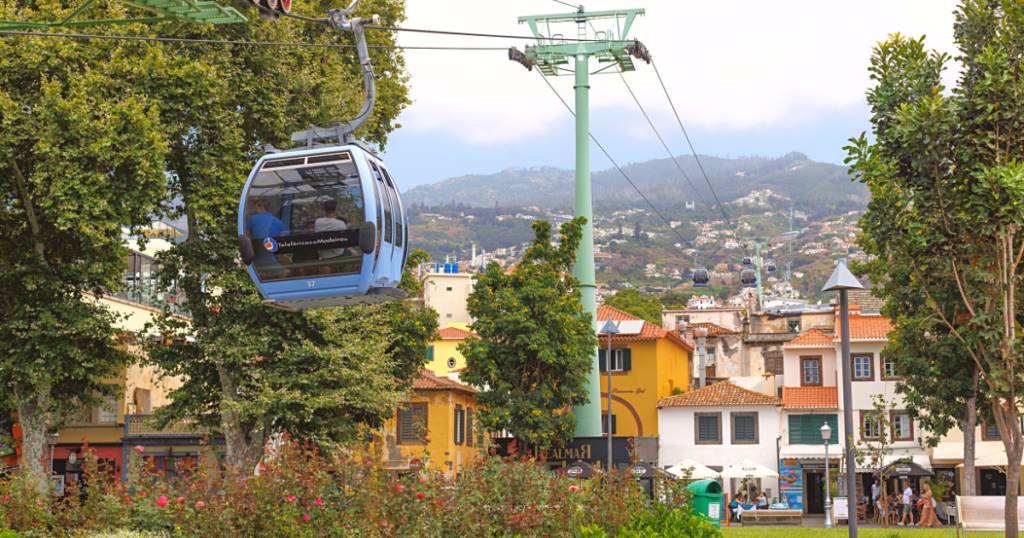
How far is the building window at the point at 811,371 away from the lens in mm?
48750

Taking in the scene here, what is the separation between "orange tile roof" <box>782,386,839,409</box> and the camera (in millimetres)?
46375

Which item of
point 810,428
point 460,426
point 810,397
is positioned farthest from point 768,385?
point 460,426

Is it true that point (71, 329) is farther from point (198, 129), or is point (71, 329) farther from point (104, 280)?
point (198, 129)

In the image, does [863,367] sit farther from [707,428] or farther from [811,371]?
[707,428]

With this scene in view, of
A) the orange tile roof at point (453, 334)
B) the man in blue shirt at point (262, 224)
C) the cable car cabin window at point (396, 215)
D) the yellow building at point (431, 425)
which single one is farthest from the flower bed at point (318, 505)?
the orange tile roof at point (453, 334)

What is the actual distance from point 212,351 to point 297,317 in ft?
6.72

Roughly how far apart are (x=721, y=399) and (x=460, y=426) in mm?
12493

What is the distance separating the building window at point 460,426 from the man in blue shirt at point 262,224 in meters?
31.8

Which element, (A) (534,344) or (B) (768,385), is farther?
(B) (768,385)

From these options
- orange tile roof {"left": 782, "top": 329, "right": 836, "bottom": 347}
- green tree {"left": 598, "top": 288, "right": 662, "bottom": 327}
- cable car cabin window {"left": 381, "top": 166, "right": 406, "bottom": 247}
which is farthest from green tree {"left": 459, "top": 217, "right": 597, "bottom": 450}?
green tree {"left": 598, "top": 288, "right": 662, "bottom": 327}

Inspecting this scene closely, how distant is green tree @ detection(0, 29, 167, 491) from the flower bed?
8650 mm

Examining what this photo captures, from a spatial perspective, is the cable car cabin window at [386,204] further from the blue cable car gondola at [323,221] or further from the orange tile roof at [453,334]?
the orange tile roof at [453,334]

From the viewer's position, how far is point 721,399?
46.5 meters

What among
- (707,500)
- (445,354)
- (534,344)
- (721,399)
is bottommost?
(707,500)
